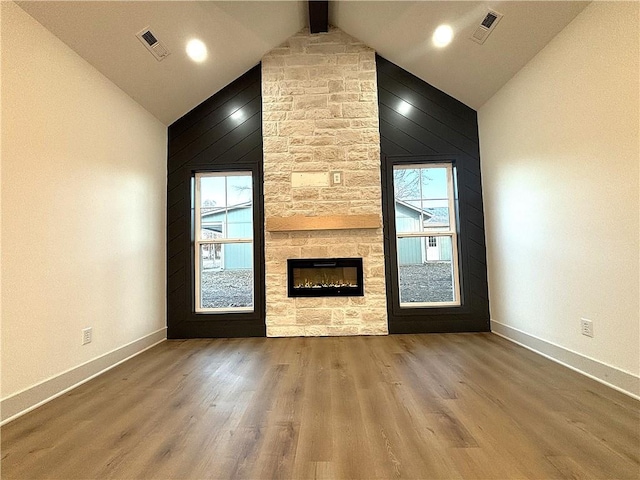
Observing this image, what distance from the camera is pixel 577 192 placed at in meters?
2.33

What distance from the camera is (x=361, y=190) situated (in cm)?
379

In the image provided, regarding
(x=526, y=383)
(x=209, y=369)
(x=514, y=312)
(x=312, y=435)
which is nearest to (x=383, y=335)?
(x=514, y=312)

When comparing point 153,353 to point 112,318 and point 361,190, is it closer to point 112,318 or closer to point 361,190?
point 112,318

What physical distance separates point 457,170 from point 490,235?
0.85m

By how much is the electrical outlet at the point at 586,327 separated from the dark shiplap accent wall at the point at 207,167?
9.52 feet

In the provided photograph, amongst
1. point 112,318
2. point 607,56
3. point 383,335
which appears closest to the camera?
point 607,56

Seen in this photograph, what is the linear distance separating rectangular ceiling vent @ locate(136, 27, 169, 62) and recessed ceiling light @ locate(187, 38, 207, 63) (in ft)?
0.80

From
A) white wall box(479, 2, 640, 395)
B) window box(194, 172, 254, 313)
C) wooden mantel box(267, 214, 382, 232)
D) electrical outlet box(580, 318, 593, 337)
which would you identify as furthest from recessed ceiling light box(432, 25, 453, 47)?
electrical outlet box(580, 318, 593, 337)

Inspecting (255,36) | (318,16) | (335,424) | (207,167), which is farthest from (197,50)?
(335,424)

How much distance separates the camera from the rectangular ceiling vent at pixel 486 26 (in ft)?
8.95

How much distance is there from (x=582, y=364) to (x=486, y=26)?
9.36 feet

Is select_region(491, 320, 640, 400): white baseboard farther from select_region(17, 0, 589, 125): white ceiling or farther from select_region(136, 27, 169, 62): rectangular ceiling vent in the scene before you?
select_region(136, 27, 169, 62): rectangular ceiling vent

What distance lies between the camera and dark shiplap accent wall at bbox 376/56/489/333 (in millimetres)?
3719

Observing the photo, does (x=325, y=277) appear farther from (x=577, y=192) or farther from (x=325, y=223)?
(x=577, y=192)
